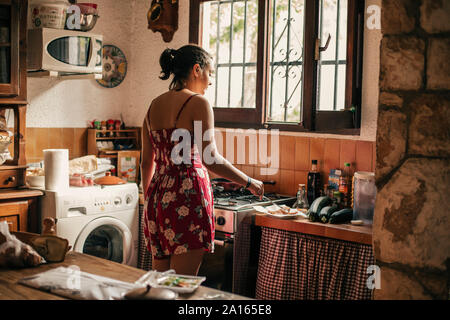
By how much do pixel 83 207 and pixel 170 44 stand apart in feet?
5.63

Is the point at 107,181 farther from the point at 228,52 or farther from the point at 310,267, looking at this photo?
the point at 310,267

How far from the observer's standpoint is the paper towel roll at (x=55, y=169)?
3738 millimetres

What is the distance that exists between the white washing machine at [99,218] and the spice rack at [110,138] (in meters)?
0.59

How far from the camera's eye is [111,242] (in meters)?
4.20

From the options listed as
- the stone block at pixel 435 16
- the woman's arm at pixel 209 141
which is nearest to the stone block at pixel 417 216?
the stone block at pixel 435 16

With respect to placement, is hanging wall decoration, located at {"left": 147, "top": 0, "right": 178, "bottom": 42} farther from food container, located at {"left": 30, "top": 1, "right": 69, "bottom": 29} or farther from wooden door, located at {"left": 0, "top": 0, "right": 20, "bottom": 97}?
wooden door, located at {"left": 0, "top": 0, "right": 20, "bottom": 97}

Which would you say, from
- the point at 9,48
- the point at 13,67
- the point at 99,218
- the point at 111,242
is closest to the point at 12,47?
the point at 9,48

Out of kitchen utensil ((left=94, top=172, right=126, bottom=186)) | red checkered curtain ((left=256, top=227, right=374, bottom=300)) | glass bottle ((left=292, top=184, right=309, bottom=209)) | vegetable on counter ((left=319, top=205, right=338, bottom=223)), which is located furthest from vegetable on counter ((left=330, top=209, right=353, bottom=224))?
kitchen utensil ((left=94, top=172, right=126, bottom=186))

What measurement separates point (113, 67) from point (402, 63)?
3.53m

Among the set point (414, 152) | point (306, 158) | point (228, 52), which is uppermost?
Answer: point (228, 52)

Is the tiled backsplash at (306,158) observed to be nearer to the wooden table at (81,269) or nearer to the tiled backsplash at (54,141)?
the tiled backsplash at (54,141)

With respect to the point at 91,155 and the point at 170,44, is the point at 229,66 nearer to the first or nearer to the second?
the point at 170,44

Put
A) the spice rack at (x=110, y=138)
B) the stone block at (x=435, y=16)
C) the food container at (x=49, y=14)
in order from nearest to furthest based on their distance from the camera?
the stone block at (x=435, y=16)
the food container at (x=49, y=14)
the spice rack at (x=110, y=138)

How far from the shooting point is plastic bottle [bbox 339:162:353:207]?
3648mm
